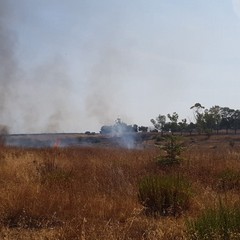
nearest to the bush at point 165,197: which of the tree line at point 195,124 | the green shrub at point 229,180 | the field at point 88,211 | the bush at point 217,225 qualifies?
the field at point 88,211

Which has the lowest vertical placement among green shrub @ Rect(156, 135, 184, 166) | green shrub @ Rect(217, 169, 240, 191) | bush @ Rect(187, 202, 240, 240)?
green shrub @ Rect(217, 169, 240, 191)

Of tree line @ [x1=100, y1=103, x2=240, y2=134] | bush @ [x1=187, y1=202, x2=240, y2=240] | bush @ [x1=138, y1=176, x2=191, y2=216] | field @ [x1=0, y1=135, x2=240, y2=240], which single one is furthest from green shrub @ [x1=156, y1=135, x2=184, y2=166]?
tree line @ [x1=100, y1=103, x2=240, y2=134]

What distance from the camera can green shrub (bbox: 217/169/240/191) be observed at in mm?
8134

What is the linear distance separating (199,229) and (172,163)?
25.0ft

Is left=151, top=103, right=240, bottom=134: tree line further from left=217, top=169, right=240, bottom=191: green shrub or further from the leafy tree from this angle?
left=217, top=169, right=240, bottom=191: green shrub

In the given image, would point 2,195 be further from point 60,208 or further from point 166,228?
point 166,228

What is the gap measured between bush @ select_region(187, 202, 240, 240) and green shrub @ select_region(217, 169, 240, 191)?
4014 mm

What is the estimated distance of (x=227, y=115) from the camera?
100625 mm

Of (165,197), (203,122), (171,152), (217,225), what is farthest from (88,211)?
(203,122)

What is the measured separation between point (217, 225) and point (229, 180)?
506 cm

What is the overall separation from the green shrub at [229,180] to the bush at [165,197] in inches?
89.1

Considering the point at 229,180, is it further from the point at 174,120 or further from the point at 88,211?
the point at 174,120

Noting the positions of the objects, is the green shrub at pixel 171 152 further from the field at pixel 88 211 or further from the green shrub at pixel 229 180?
the field at pixel 88 211

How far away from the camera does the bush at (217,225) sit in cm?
362
